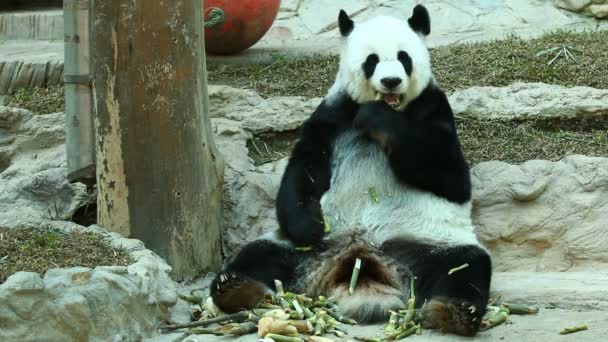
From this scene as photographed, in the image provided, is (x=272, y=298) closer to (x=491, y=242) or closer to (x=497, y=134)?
(x=491, y=242)

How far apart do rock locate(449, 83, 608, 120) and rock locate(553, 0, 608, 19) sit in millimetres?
4650

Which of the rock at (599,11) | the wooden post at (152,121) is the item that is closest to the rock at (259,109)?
the wooden post at (152,121)

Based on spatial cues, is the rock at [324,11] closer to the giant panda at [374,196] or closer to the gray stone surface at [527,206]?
the gray stone surface at [527,206]

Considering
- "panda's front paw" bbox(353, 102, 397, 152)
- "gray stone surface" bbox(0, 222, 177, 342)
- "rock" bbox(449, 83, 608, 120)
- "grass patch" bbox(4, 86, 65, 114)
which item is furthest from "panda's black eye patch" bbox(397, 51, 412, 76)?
"grass patch" bbox(4, 86, 65, 114)

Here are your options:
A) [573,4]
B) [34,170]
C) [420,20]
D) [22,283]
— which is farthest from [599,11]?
[22,283]

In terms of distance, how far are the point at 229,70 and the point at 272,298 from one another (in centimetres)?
328

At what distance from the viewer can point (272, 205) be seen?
670 centimetres

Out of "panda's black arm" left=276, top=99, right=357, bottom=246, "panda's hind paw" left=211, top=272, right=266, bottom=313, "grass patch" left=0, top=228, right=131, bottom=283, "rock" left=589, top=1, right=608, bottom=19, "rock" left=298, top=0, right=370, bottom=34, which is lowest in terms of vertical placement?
"panda's hind paw" left=211, top=272, right=266, bottom=313

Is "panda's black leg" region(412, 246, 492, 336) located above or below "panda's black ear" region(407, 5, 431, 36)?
below

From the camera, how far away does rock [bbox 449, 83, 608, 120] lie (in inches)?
276

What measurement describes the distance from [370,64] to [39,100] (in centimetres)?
302

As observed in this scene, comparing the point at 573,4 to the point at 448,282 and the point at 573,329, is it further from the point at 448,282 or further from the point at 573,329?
the point at 573,329

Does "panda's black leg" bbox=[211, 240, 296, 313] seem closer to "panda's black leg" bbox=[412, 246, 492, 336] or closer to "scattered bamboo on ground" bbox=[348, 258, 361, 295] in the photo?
"scattered bamboo on ground" bbox=[348, 258, 361, 295]

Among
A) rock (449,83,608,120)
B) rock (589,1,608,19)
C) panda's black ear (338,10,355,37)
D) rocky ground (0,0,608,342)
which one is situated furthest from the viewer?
rock (589,1,608,19)
